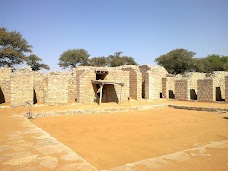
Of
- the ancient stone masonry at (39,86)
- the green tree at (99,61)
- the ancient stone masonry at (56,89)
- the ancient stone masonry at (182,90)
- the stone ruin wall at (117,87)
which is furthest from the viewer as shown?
the green tree at (99,61)

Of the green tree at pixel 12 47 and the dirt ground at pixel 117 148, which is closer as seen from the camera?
the dirt ground at pixel 117 148

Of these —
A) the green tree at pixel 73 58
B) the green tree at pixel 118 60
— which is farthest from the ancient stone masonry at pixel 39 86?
the green tree at pixel 118 60

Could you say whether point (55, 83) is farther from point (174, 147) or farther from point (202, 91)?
point (202, 91)

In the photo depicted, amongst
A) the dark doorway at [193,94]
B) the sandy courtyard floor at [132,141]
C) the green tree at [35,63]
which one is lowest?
the sandy courtyard floor at [132,141]

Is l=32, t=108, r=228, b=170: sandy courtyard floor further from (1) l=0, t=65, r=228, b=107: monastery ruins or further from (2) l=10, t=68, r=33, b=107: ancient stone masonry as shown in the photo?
(1) l=0, t=65, r=228, b=107: monastery ruins

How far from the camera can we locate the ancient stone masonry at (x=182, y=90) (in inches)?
813


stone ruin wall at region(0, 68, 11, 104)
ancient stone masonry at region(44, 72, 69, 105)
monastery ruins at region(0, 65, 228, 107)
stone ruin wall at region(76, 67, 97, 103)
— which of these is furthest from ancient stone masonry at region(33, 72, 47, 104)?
stone ruin wall at region(76, 67, 97, 103)

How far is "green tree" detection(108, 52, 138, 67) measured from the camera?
4411 centimetres

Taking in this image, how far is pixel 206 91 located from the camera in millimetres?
19406

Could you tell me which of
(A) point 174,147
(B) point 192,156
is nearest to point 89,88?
(A) point 174,147

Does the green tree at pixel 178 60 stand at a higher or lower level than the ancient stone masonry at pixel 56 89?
higher

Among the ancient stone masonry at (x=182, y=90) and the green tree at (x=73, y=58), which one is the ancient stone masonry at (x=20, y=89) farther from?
the green tree at (x=73, y=58)

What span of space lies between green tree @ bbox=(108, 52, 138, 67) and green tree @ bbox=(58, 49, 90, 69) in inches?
262

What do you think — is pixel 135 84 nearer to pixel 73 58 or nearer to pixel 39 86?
pixel 39 86
